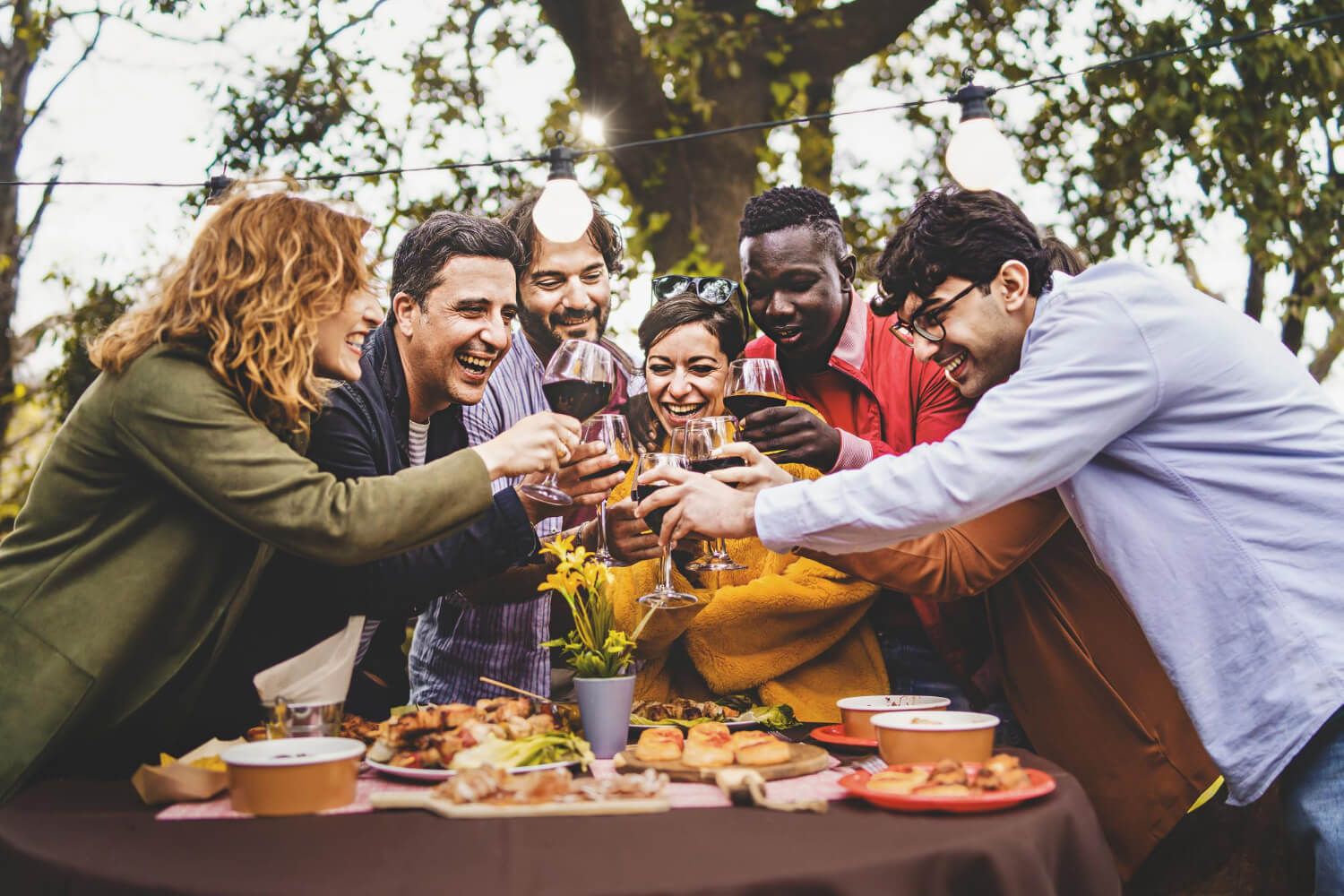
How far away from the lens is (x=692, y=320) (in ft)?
11.1

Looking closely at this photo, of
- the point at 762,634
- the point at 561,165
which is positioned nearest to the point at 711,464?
the point at 762,634

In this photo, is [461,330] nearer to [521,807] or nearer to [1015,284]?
[1015,284]

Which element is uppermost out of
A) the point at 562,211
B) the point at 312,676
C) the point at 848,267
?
the point at 562,211

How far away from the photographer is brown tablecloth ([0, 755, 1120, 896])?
1.44 meters

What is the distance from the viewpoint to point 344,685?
82.6 inches

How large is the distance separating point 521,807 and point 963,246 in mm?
1576

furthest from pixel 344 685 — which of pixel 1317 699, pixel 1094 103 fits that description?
pixel 1094 103

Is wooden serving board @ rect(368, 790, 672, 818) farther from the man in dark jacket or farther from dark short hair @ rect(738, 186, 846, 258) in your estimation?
dark short hair @ rect(738, 186, 846, 258)

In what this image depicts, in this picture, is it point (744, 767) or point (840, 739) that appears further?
point (840, 739)

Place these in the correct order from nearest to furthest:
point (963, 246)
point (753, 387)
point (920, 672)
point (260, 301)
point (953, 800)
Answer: point (953, 800)
point (260, 301)
point (963, 246)
point (753, 387)
point (920, 672)

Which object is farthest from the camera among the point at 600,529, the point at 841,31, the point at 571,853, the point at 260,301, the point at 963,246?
the point at 841,31

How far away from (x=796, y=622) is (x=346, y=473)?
1.17 metres

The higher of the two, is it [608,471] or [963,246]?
[963,246]

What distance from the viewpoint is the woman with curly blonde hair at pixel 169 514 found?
199cm
